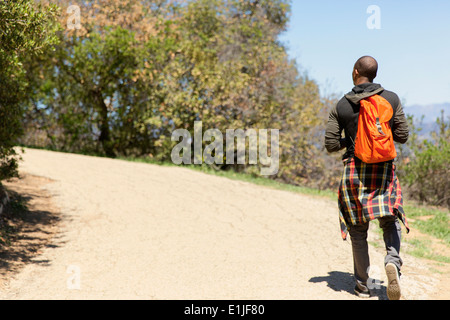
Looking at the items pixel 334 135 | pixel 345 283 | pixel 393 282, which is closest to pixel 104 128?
pixel 345 283

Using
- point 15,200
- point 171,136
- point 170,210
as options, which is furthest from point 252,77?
point 15,200

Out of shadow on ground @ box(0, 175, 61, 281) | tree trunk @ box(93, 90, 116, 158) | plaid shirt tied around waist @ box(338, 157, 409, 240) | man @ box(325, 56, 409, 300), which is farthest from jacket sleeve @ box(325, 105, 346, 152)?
tree trunk @ box(93, 90, 116, 158)

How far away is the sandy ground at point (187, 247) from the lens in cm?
445

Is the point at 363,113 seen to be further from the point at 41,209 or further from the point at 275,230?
the point at 41,209

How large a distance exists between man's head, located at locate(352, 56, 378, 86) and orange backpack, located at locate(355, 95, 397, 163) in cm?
22

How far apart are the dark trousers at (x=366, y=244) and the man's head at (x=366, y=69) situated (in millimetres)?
1147

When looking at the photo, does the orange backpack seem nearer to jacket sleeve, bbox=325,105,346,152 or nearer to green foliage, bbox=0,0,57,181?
jacket sleeve, bbox=325,105,346,152

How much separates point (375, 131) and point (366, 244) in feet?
3.33

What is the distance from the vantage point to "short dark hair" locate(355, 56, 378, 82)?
3.78m

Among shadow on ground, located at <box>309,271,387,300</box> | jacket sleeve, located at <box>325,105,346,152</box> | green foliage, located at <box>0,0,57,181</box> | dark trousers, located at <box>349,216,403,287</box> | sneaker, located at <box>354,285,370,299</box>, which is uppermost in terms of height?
green foliage, located at <box>0,0,57,181</box>

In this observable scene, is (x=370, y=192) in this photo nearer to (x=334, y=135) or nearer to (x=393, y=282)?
(x=334, y=135)

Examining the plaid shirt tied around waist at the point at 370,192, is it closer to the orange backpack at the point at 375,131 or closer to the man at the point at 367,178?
the man at the point at 367,178

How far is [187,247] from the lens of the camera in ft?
19.5

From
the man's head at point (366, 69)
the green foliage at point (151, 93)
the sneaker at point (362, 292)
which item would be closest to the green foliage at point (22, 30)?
the man's head at point (366, 69)
